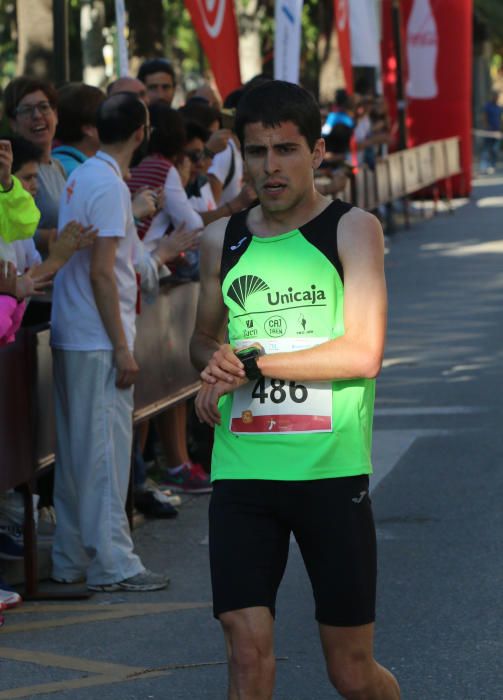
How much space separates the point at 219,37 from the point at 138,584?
6355 mm

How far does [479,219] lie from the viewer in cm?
2666

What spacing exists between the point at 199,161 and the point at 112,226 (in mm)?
3029

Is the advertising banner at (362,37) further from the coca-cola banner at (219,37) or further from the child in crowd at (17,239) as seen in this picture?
the child in crowd at (17,239)

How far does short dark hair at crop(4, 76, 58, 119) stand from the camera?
7723 millimetres

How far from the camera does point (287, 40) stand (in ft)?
48.3

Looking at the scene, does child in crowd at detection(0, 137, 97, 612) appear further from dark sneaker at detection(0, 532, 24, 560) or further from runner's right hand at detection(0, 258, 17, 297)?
dark sneaker at detection(0, 532, 24, 560)

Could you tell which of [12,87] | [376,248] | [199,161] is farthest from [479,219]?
[376,248]

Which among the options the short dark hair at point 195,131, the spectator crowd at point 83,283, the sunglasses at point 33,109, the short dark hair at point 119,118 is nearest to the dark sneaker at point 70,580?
the spectator crowd at point 83,283

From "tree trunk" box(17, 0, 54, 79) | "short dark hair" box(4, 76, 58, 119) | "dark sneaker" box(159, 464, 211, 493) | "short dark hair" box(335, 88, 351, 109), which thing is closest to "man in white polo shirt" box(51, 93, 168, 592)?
"short dark hair" box(4, 76, 58, 119)

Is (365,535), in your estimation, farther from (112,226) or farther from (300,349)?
(112,226)

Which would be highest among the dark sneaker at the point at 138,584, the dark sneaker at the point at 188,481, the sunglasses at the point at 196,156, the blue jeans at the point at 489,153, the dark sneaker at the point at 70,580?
the sunglasses at the point at 196,156

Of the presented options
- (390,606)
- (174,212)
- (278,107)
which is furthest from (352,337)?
(174,212)

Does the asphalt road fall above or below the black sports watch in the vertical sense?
below

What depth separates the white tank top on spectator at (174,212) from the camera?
849 centimetres
